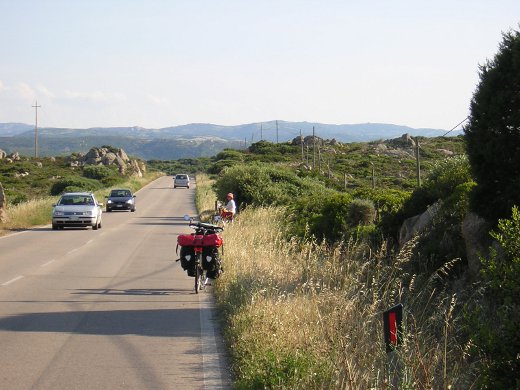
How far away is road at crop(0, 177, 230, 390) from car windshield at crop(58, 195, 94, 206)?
33.3ft

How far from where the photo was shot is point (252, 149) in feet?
405

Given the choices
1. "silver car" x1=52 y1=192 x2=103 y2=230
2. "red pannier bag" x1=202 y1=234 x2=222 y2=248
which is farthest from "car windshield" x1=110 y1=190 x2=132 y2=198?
"red pannier bag" x1=202 y1=234 x2=222 y2=248

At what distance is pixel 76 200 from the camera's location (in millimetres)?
32500

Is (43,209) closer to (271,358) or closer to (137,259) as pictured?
(137,259)

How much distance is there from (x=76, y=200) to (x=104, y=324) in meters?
22.4

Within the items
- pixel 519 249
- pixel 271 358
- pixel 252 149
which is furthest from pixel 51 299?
pixel 252 149

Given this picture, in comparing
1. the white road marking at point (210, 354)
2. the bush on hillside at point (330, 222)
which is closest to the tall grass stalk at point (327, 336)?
the white road marking at point (210, 354)

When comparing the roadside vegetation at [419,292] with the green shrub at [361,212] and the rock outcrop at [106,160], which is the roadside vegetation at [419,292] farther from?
the rock outcrop at [106,160]

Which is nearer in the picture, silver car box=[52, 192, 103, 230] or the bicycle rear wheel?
the bicycle rear wheel

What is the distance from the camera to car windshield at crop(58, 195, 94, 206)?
3197 centimetres

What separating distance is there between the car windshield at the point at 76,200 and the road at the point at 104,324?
10.2 metres

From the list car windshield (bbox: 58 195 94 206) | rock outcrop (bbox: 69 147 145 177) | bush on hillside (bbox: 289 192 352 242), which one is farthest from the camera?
rock outcrop (bbox: 69 147 145 177)

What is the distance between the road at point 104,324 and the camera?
26.0 ft

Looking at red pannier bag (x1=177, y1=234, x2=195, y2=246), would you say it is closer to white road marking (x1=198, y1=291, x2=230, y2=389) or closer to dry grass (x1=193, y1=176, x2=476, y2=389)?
dry grass (x1=193, y1=176, x2=476, y2=389)
